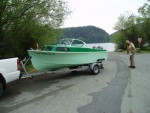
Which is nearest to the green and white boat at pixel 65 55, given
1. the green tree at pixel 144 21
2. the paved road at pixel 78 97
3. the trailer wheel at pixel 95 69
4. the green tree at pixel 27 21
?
the trailer wheel at pixel 95 69

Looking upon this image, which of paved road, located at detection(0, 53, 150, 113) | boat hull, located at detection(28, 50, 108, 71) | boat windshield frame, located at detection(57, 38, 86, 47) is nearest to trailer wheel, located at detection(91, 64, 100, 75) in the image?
boat hull, located at detection(28, 50, 108, 71)

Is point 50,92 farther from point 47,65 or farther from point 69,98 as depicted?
point 47,65

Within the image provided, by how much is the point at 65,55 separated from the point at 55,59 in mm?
604

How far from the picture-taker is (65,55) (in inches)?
428

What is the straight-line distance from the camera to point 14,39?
14844 mm

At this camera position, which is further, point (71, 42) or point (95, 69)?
point (95, 69)

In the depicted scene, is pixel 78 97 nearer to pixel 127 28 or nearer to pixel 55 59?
pixel 55 59

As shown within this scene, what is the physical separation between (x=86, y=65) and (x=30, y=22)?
5.41 m

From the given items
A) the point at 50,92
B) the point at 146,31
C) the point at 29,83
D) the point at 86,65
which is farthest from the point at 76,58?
the point at 146,31

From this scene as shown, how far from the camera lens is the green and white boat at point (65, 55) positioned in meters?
10.3

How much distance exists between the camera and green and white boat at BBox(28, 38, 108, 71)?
10.3 metres

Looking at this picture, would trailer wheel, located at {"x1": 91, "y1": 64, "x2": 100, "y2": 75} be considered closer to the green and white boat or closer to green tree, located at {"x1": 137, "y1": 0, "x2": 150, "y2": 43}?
the green and white boat

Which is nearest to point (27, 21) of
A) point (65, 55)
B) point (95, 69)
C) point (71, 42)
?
point (71, 42)

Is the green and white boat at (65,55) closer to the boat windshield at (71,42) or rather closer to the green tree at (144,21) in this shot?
the boat windshield at (71,42)
